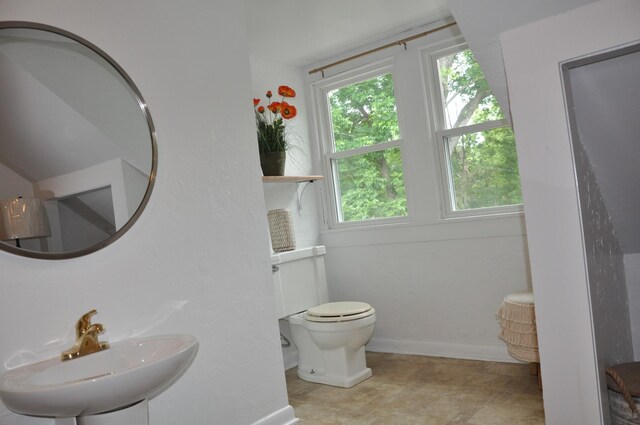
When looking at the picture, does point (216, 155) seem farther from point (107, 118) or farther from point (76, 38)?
point (76, 38)

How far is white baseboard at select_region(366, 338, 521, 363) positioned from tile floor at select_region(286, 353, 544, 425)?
0.07m

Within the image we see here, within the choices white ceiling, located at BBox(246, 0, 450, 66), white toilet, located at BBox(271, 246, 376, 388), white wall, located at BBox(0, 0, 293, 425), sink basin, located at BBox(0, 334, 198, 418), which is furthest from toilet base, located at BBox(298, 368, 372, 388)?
white ceiling, located at BBox(246, 0, 450, 66)

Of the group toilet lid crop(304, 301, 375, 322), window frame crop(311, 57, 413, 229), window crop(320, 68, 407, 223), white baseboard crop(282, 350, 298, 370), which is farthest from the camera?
window frame crop(311, 57, 413, 229)

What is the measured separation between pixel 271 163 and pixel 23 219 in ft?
6.16

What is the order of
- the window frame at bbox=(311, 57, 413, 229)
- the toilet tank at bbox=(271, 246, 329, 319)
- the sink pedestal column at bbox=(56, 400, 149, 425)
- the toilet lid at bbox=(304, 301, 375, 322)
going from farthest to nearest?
the window frame at bbox=(311, 57, 413, 229) < the toilet tank at bbox=(271, 246, 329, 319) < the toilet lid at bbox=(304, 301, 375, 322) < the sink pedestal column at bbox=(56, 400, 149, 425)

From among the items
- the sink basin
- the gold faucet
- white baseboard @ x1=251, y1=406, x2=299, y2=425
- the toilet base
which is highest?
the gold faucet

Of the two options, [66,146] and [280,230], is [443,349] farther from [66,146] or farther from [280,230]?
[66,146]

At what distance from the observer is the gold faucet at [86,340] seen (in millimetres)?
1664

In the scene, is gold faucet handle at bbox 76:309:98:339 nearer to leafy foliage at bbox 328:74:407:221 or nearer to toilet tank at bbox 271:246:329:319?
toilet tank at bbox 271:246:329:319

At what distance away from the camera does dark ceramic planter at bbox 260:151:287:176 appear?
3.38 meters

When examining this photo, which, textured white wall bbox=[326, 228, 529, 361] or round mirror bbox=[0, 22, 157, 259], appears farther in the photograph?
textured white wall bbox=[326, 228, 529, 361]

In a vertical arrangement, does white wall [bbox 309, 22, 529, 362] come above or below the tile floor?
above

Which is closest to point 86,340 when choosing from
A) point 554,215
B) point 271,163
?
point 554,215

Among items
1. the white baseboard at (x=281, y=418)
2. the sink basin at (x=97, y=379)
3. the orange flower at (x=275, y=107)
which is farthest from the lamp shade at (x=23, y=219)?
the orange flower at (x=275, y=107)
